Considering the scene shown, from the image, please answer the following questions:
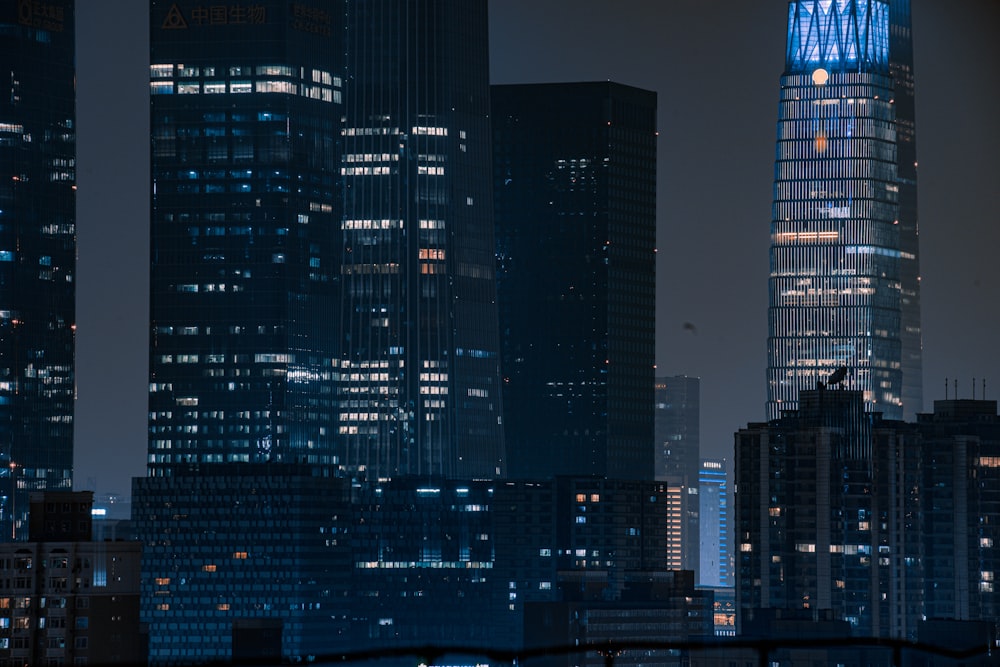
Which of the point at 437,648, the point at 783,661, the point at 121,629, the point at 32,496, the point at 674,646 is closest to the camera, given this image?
the point at 437,648

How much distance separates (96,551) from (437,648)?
140 metres

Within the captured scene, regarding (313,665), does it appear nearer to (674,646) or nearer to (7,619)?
(674,646)

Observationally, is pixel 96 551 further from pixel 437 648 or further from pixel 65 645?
pixel 437 648

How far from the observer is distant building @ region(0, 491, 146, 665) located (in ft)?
503

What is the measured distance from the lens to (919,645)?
86.0ft

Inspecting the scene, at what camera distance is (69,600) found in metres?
153

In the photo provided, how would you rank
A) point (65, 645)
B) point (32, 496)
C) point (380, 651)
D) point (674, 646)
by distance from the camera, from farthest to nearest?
point (32, 496) → point (65, 645) → point (674, 646) → point (380, 651)

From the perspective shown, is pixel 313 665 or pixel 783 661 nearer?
pixel 313 665

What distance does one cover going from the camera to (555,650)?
26.0 metres

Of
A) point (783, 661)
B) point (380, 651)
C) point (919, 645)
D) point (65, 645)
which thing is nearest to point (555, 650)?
point (380, 651)

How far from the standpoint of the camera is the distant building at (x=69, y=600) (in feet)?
503

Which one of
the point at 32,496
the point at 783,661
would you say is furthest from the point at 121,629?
the point at 783,661

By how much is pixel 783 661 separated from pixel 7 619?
6820cm

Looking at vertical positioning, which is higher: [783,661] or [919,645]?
[919,645]
